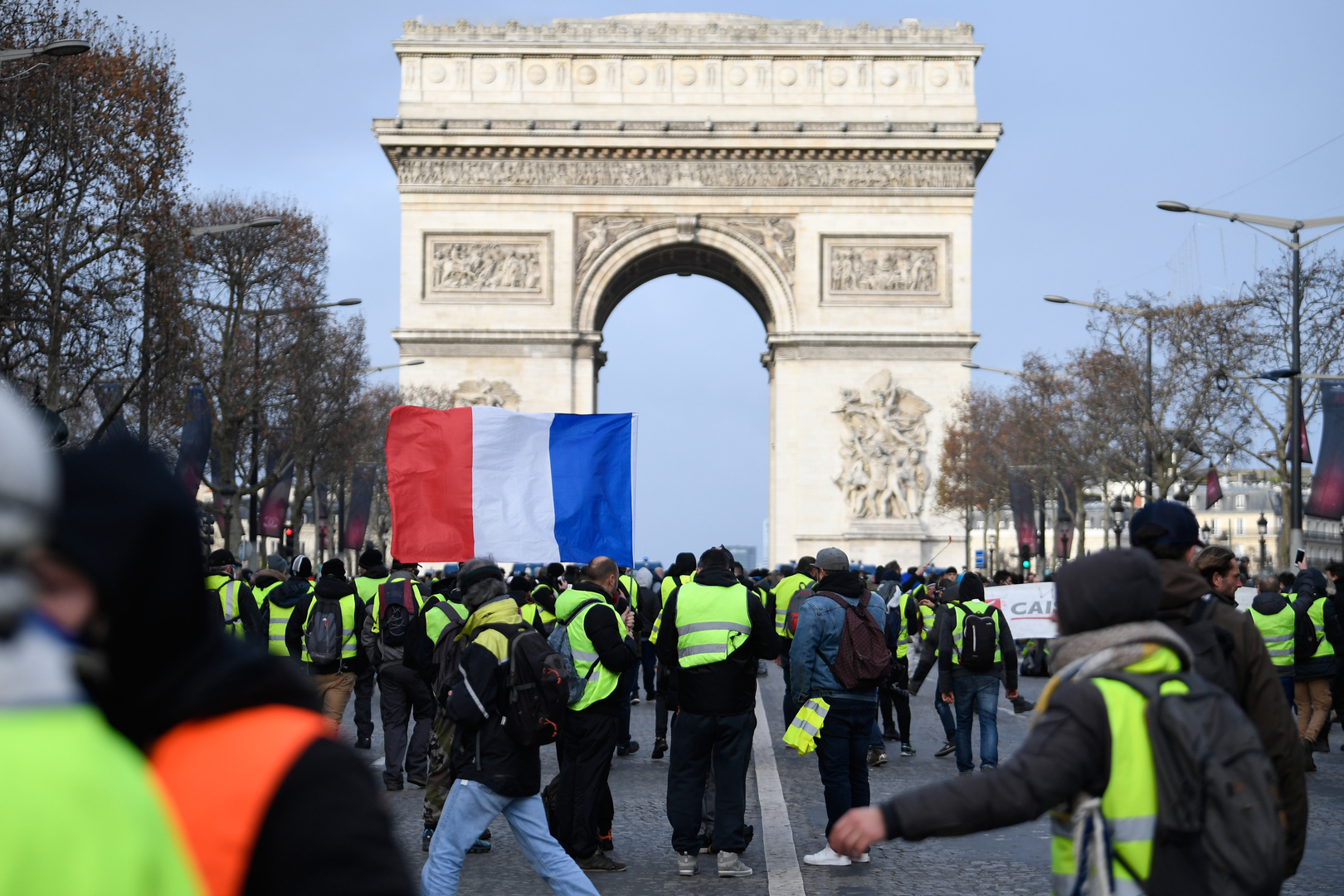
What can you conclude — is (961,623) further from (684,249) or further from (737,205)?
(684,249)

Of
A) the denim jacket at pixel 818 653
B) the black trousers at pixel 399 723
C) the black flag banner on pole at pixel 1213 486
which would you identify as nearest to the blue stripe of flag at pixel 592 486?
the denim jacket at pixel 818 653

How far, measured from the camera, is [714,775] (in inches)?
346

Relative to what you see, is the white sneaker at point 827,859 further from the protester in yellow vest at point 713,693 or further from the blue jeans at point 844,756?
the protester in yellow vest at point 713,693

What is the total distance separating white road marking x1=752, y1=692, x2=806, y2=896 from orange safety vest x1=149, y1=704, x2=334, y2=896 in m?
6.47

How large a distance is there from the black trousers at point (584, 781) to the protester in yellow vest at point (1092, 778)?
5.50 meters

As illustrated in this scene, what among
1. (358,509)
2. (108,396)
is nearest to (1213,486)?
(358,509)

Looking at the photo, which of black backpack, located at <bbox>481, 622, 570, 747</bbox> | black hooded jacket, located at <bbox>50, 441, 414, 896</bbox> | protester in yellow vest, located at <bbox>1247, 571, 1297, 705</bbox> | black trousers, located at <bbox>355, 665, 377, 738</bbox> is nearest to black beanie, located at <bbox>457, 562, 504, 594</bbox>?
black backpack, located at <bbox>481, 622, 570, 747</bbox>

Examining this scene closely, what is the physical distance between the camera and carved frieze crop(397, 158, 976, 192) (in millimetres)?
42531

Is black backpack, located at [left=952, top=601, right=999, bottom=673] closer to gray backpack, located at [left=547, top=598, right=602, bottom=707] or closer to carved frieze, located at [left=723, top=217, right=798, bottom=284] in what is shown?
gray backpack, located at [left=547, top=598, right=602, bottom=707]

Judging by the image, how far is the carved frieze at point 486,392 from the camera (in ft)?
136

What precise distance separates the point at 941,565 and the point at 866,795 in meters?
33.6

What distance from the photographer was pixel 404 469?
977cm

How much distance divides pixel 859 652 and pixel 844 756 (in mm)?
581

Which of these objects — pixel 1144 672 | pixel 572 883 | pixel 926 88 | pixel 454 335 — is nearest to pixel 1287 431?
pixel 926 88
